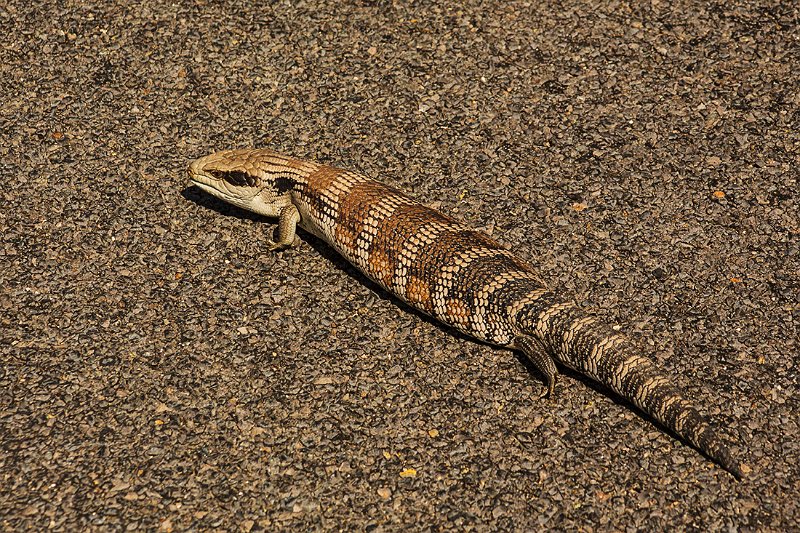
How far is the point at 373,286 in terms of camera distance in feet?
22.9

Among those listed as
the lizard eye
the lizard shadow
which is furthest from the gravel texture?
the lizard eye

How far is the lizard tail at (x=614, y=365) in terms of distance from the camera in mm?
5602

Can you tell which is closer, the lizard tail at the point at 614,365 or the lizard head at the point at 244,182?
the lizard tail at the point at 614,365

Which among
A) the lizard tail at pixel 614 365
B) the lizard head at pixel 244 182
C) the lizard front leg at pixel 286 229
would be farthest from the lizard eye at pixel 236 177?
the lizard tail at pixel 614 365

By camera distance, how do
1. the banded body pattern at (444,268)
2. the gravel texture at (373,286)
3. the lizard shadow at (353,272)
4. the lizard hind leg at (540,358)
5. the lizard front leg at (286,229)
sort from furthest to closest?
the lizard front leg at (286,229), the lizard shadow at (353,272), the lizard hind leg at (540,358), the banded body pattern at (444,268), the gravel texture at (373,286)

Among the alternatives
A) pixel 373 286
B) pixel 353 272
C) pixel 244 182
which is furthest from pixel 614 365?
pixel 244 182

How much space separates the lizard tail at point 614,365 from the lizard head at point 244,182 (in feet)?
7.78

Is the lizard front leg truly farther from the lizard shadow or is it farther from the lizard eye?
the lizard eye

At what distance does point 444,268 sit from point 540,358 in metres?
0.96

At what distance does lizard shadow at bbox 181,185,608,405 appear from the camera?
626cm

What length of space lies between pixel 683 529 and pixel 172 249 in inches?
172

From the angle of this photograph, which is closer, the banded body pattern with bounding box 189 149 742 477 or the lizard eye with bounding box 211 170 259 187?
the banded body pattern with bounding box 189 149 742 477

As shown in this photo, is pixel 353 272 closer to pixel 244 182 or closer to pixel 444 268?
pixel 444 268

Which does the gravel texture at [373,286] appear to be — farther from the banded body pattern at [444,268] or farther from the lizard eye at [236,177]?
the lizard eye at [236,177]
